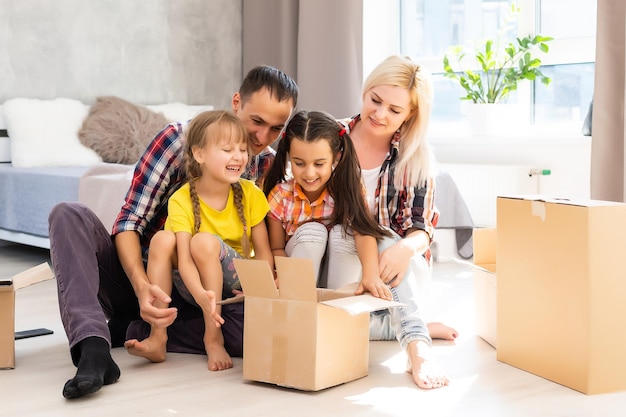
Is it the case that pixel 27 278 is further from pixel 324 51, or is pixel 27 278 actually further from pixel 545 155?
pixel 324 51

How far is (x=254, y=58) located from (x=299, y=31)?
500 mm

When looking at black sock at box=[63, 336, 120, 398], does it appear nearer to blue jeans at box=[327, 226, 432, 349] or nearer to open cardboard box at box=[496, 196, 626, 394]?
blue jeans at box=[327, 226, 432, 349]

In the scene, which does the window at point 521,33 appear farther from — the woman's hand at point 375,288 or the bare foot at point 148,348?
the bare foot at point 148,348

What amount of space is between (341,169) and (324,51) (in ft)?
8.25

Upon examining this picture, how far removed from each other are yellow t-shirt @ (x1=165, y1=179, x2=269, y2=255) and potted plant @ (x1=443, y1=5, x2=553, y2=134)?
232cm

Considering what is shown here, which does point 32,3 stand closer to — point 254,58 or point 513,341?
point 254,58

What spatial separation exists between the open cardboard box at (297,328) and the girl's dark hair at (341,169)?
0.98ft

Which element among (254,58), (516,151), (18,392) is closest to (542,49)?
(516,151)

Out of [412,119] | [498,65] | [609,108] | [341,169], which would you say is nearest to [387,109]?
[412,119]

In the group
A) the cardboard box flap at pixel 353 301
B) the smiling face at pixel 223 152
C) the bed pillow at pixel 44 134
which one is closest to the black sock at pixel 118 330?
the smiling face at pixel 223 152

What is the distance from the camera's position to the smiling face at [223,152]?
76.7 inches

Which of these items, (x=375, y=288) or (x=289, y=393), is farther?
(x=375, y=288)

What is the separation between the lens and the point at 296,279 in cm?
167

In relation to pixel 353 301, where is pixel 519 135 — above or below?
above
